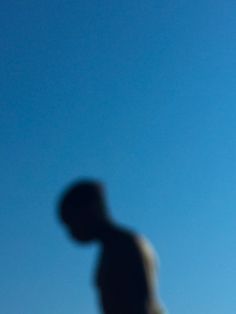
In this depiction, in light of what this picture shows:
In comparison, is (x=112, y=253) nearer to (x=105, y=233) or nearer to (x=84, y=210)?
(x=105, y=233)

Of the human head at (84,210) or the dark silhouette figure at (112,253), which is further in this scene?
the human head at (84,210)

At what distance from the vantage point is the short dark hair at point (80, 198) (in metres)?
5.76

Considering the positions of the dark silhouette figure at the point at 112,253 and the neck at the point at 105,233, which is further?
the neck at the point at 105,233

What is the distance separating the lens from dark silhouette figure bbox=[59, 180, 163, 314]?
553 cm

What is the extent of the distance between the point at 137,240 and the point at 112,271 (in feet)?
0.90

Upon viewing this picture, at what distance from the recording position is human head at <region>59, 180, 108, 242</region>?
5742 millimetres

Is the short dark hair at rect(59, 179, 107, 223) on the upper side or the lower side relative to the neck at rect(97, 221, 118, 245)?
upper

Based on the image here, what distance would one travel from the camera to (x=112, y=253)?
18.4ft

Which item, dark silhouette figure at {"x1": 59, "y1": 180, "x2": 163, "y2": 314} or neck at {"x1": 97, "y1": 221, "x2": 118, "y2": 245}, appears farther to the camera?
neck at {"x1": 97, "y1": 221, "x2": 118, "y2": 245}

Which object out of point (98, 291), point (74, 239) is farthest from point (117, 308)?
point (74, 239)

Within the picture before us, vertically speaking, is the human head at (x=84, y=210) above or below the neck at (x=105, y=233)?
above

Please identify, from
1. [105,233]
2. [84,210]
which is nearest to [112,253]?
[105,233]

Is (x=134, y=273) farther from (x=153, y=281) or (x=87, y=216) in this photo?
(x=87, y=216)

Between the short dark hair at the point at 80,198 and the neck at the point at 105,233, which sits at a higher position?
the short dark hair at the point at 80,198
